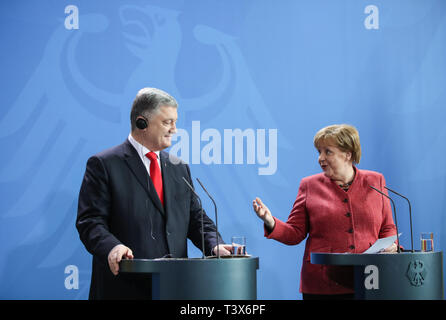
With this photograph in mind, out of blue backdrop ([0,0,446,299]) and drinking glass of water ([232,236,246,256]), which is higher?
blue backdrop ([0,0,446,299])

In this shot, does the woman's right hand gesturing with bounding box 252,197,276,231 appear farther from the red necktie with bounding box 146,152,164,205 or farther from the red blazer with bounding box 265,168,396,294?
the red necktie with bounding box 146,152,164,205

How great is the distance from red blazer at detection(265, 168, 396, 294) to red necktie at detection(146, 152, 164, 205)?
0.69m

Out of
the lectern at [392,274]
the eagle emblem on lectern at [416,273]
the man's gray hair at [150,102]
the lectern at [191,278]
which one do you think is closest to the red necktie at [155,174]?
the man's gray hair at [150,102]

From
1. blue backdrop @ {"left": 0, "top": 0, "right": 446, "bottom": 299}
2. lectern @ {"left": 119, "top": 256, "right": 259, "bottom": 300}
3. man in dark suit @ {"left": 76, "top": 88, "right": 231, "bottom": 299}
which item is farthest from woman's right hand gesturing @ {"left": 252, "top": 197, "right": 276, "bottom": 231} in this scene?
blue backdrop @ {"left": 0, "top": 0, "right": 446, "bottom": 299}

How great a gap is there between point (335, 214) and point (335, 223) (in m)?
0.05

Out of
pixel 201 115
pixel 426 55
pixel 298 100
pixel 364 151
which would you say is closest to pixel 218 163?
pixel 201 115

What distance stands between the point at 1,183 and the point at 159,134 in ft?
6.14

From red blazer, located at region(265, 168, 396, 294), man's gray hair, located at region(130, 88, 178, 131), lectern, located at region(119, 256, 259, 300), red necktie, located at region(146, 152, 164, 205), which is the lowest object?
lectern, located at region(119, 256, 259, 300)

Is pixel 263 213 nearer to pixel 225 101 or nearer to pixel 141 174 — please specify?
pixel 141 174

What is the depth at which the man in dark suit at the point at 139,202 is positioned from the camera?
2572mm

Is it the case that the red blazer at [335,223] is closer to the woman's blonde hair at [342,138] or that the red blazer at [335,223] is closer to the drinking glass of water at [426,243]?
the woman's blonde hair at [342,138]

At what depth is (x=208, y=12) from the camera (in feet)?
14.1

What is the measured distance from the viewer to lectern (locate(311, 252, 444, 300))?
8.22 ft
